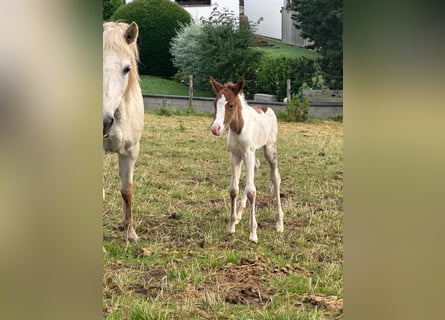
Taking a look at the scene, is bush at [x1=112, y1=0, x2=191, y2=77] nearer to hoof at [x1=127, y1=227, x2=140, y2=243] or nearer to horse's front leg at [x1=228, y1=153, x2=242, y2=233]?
horse's front leg at [x1=228, y1=153, x2=242, y2=233]

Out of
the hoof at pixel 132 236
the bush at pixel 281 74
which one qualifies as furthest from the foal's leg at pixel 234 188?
the hoof at pixel 132 236

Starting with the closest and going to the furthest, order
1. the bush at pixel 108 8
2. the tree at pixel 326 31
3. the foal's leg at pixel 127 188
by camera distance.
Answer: the tree at pixel 326 31
the bush at pixel 108 8
the foal's leg at pixel 127 188

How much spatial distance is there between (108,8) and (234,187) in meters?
1.27

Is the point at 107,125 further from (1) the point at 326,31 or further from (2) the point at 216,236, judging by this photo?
(1) the point at 326,31

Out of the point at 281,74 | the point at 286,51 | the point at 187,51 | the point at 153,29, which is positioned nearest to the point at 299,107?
the point at 281,74

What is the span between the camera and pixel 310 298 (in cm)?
407

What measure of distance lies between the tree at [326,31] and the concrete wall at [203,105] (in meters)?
0.12

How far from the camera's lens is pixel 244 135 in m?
4.23

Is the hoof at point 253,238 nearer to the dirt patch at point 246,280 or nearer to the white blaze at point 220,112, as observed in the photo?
the dirt patch at point 246,280

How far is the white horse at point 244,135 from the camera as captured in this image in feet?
13.7

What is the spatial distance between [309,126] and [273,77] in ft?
1.19
